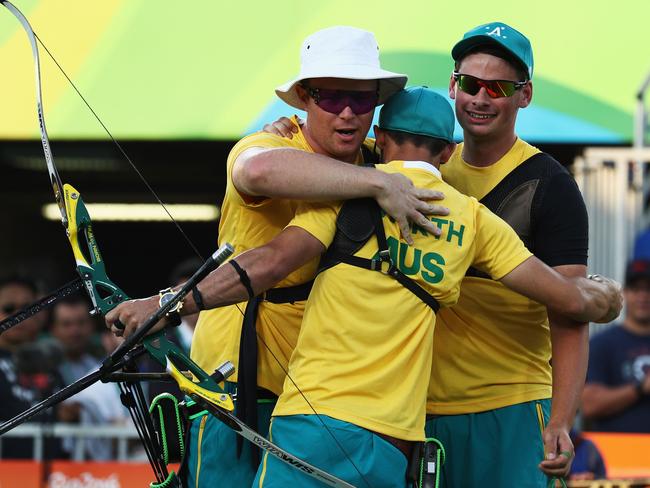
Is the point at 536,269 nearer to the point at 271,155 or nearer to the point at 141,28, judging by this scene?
the point at 271,155

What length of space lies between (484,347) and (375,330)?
3.03 feet

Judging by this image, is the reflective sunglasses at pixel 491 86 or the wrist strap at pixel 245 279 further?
the reflective sunglasses at pixel 491 86

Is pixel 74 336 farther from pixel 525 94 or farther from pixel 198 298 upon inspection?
pixel 198 298

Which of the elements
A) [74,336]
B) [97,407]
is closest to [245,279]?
[97,407]

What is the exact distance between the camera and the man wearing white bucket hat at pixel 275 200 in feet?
12.7

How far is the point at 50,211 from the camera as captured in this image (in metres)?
15.1

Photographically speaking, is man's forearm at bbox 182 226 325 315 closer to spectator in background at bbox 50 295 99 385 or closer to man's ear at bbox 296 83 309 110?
man's ear at bbox 296 83 309 110

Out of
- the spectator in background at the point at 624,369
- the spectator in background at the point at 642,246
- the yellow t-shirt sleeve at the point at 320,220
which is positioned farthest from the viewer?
the spectator in background at the point at 642,246

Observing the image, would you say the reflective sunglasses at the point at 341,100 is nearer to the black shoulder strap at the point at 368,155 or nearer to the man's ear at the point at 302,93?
the man's ear at the point at 302,93

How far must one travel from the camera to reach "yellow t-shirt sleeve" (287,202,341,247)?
377cm

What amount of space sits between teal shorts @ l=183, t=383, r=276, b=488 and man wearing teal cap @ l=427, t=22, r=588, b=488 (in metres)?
0.70

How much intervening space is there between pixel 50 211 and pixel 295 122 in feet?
36.4

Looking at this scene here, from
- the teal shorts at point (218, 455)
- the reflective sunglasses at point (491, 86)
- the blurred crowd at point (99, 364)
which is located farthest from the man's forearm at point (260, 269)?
the blurred crowd at point (99, 364)

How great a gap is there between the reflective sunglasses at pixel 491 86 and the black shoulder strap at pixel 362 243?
87 cm
